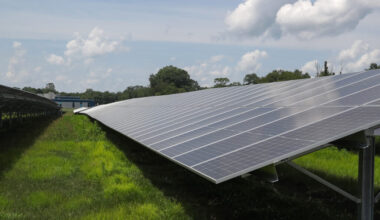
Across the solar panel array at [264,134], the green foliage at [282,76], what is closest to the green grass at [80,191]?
the solar panel array at [264,134]

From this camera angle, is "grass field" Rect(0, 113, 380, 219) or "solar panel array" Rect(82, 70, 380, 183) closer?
"solar panel array" Rect(82, 70, 380, 183)

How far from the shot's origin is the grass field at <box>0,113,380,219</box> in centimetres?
788

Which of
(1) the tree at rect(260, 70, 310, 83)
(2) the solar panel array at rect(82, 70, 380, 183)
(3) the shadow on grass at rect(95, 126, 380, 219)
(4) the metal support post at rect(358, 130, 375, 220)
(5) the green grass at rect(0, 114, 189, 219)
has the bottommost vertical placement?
(3) the shadow on grass at rect(95, 126, 380, 219)

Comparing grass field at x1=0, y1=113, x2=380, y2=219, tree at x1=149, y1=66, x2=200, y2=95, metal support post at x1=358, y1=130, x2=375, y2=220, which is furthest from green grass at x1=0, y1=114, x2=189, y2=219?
tree at x1=149, y1=66, x2=200, y2=95

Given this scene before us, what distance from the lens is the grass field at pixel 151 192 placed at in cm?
788

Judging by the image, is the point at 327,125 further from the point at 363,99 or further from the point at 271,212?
the point at 271,212

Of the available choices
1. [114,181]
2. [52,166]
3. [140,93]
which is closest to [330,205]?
[114,181]

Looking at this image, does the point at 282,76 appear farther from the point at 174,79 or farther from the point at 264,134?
the point at 264,134

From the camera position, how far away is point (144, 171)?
12.6 metres

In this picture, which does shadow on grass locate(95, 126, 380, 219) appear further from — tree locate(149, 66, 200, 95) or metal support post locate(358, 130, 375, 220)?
tree locate(149, 66, 200, 95)

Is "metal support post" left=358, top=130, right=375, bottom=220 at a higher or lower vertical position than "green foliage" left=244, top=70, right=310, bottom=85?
lower

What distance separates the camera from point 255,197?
9.29 meters

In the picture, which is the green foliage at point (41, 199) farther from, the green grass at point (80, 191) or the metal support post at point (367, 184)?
the metal support post at point (367, 184)

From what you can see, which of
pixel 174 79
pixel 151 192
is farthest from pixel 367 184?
pixel 174 79
